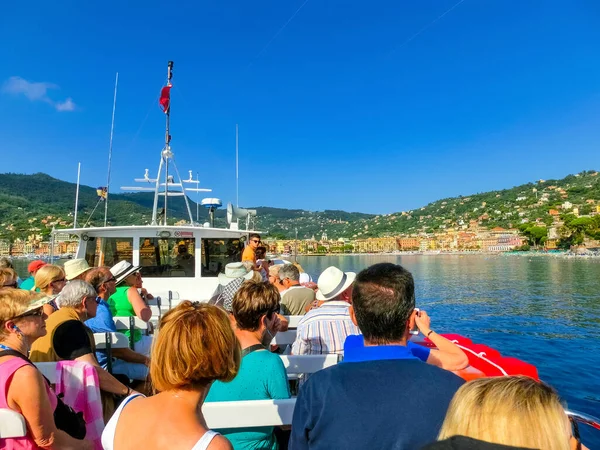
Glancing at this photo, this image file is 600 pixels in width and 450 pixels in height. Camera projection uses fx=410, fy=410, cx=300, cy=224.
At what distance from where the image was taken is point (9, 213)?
11175cm

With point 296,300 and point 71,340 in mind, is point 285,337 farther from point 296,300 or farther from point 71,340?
point 71,340

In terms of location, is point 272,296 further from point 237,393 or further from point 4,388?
point 4,388

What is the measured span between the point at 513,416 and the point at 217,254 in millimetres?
6725

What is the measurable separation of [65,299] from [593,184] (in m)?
199

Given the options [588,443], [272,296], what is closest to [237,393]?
[272,296]

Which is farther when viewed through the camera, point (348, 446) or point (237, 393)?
point (237, 393)

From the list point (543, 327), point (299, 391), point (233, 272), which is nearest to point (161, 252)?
point (233, 272)

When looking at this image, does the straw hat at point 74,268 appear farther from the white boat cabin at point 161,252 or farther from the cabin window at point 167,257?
the cabin window at point 167,257

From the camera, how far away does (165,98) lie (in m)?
8.94

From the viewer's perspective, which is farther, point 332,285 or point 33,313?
point 332,285

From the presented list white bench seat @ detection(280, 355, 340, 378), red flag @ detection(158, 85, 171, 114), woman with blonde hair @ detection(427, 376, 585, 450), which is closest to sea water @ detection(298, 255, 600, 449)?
white bench seat @ detection(280, 355, 340, 378)

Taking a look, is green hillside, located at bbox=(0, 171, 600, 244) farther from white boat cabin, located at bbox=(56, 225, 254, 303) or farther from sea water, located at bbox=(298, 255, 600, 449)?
white boat cabin, located at bbox=(56, 225, 254, 303)

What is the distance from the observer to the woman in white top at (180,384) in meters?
1.20

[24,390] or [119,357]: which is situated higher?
[24,390]
